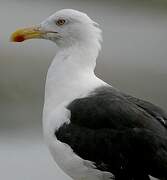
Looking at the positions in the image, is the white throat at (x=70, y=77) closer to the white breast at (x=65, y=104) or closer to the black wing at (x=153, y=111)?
the white breast at (x=65, y=104)

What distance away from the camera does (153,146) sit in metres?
2.92

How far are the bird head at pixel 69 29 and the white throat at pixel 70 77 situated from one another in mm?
36

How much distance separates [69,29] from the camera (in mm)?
3277

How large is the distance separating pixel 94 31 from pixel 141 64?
404cm

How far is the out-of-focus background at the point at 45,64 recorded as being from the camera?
5.14m

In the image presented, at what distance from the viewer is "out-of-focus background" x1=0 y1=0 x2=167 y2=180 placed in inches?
202

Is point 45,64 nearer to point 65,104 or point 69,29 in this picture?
point 69,29

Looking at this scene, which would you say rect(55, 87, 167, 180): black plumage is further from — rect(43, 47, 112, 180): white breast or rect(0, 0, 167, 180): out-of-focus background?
rect(0, 0, 167, 180): out-of-focus background

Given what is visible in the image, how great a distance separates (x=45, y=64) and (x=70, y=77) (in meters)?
3.76

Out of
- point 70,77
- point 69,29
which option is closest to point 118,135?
point 70,77

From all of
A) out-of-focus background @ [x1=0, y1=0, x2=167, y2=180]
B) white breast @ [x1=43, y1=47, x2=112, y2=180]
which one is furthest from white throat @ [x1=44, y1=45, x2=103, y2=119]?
out-of-focus background @ [x1=0, y1=0, x2=167, y2=180]

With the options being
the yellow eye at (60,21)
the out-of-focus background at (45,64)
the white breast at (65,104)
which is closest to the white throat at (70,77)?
the white breast at (65,104)

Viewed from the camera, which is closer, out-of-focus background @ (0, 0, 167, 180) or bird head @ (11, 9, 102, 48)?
bird head @ (11, 9, 102, 48)

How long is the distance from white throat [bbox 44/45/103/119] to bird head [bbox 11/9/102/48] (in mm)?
36
